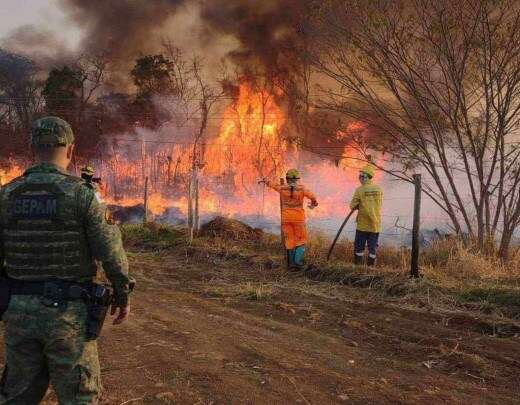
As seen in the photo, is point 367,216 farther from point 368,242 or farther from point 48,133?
point 48,133

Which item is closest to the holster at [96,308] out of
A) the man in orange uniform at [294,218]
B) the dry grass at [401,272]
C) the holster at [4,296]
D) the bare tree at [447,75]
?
the holster at [4,296]

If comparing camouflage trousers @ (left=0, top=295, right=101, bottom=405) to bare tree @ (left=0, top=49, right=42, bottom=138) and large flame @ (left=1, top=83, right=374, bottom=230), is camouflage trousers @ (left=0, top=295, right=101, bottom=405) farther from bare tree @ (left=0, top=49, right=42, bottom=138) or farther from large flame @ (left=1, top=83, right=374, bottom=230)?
bare tree @ (left=0, top=49, right=42, bottom=138)

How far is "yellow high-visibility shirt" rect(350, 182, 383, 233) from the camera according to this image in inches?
361

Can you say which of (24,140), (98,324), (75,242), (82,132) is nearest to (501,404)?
(98,324)

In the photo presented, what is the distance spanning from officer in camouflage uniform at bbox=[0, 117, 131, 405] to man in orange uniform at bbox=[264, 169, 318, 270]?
22.0 feet

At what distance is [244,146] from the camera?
1008 inches

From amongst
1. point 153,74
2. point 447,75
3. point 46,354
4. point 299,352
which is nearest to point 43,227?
point 46,354

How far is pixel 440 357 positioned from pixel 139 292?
4301 mm

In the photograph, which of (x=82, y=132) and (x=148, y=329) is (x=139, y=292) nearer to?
(x=148, y=329)

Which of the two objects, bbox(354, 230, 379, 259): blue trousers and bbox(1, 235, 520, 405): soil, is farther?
bbox(354, 230, 379, 259): blue trousers

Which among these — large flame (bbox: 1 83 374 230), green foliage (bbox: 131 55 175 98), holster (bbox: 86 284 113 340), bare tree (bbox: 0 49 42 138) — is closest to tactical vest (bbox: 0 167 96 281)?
holster (bbox: 86 284 113 340)

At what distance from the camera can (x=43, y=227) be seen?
2539 millimetres

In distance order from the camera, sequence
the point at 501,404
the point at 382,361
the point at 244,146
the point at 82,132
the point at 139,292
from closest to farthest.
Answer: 1. the point at 501,404
2. the point at 382,361
3. the point at 139,292
4. the point at 244,146
5. the point at 82,132

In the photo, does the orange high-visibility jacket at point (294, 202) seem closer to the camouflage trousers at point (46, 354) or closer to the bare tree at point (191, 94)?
the camouflage trousers at point (46, 354)
